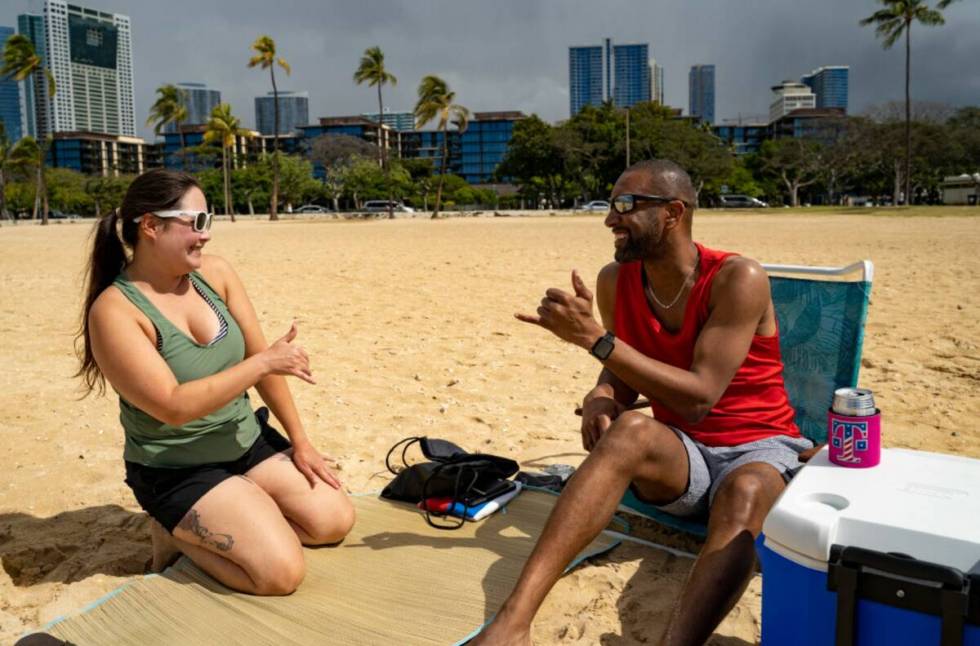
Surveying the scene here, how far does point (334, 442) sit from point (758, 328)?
241cm

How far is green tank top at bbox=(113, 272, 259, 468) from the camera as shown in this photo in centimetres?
271

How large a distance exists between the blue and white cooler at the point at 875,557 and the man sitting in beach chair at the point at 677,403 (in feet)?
0.70

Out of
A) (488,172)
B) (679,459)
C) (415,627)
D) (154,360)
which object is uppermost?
(488,172)

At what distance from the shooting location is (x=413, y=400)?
5.11m

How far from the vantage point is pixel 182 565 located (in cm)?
285

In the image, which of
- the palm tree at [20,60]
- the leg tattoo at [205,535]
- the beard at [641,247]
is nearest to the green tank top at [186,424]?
the leg tattoo at [205,535]

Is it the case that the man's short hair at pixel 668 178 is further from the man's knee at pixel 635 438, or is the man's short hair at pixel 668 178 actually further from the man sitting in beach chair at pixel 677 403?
the man's knee at pixel 635 438

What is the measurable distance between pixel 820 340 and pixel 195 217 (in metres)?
2.44

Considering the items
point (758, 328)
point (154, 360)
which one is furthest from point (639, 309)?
point (154, 360)

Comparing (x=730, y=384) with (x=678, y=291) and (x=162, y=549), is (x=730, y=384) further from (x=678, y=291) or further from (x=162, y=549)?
(x=162, y=549)

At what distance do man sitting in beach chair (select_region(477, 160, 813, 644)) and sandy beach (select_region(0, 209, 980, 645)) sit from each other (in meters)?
0.37

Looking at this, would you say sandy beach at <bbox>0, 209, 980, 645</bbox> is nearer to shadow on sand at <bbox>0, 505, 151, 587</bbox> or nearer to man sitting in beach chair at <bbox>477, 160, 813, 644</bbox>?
shadow on sand at <bbox>0, 505, 151, 587</bbox>

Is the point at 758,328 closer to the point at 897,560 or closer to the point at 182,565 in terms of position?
the point at 897,560

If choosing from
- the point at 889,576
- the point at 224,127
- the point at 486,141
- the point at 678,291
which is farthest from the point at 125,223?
the point at 486,141
